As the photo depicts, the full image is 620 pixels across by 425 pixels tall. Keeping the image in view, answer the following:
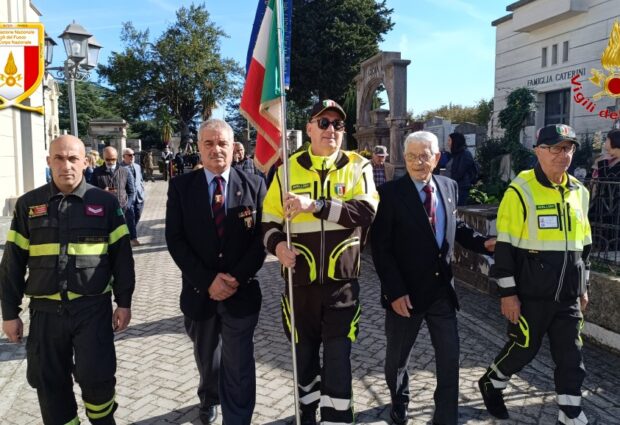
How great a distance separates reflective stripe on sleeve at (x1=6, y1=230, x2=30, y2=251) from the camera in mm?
3102

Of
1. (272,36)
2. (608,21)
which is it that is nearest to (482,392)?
(272,36)

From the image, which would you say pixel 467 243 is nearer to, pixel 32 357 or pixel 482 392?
pixel 482 392

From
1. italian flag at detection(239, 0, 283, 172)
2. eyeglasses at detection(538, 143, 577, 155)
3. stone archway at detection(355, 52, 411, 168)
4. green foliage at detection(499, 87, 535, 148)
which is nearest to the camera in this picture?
eyeglasses at detection(538, 143, 577, 155)

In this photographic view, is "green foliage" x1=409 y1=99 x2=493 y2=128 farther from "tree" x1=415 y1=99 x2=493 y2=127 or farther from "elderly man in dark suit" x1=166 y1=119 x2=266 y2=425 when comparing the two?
"elderly man in dark suit" x1=166 y1=119 x2=266 y2=425

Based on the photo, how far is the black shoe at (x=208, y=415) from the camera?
3691mm

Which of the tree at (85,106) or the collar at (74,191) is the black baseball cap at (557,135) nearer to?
the collar at (74,191)

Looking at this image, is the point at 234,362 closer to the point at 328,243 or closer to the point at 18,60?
the point at 328,243

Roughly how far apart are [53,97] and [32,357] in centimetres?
4538

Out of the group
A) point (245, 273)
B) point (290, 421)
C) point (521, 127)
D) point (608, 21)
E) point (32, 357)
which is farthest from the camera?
point (608, 21)

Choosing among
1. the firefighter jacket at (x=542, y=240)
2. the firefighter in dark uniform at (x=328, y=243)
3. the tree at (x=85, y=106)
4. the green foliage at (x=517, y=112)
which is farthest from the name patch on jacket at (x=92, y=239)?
the tree at (x=85, y=106)

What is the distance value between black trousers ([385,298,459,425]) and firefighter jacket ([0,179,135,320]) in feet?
6.55

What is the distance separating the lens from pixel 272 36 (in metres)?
3.54

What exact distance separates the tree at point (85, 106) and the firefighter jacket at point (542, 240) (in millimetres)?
59904

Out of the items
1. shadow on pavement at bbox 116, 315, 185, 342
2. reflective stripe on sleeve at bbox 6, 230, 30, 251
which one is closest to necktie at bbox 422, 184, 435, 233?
reflective stripe on sleeve at bbox 6, 230, 30, 251
